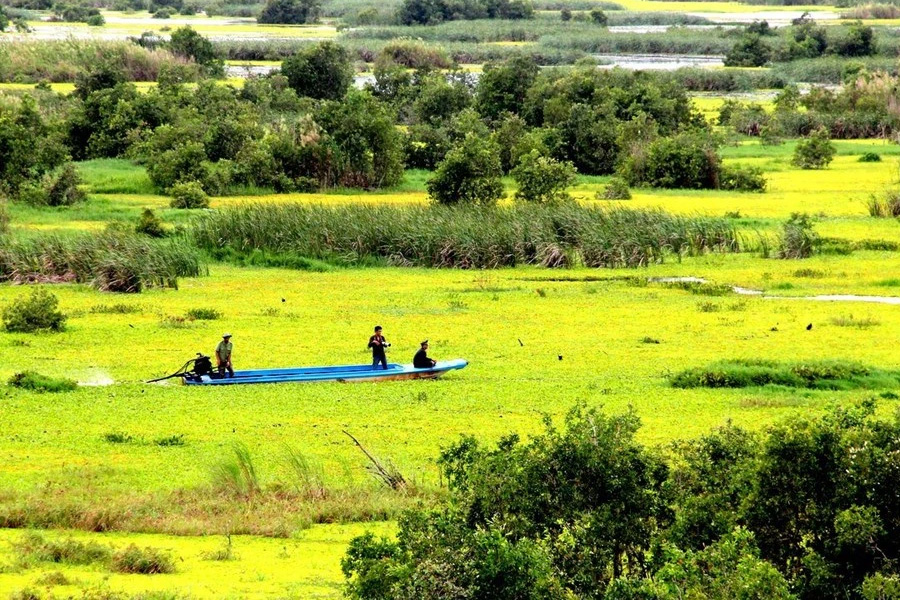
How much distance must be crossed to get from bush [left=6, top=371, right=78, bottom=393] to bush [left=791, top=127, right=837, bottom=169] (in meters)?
38.2

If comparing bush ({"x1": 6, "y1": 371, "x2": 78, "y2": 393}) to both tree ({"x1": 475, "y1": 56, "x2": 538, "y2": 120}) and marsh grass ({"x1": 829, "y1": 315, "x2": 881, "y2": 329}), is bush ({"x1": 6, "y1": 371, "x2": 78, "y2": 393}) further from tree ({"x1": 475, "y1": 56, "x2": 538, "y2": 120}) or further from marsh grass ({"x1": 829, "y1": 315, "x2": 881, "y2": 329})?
tree ({"x1": 475, "y1": 56, "x2": 538, "y2": 120})

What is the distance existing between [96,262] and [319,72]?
3578 centimetres

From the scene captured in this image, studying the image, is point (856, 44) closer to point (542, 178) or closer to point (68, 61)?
point (68, 61)

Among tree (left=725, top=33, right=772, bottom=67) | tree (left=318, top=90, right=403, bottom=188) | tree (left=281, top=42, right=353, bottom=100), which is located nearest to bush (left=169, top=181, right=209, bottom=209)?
tree (left=318, top=90, right=403, bottom=188)

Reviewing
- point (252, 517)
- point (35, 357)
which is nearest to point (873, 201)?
point (35, 357)

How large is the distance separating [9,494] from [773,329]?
16350mm

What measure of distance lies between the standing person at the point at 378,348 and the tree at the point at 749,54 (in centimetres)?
7852

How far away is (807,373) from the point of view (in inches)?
957

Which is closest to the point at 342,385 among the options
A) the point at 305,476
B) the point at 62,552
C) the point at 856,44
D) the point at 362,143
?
the point at 305,476

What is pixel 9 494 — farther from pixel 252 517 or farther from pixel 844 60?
pixel 844 60

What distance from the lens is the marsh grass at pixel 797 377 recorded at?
24.1 metres

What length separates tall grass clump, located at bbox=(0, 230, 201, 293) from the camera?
112 feet

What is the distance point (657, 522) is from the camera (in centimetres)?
1311

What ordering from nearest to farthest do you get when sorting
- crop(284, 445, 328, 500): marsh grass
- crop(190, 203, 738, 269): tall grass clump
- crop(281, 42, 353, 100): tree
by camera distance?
crop(284, 445, 328, 500): marsh grass < crop(190, 203, 738, 269): tall grass clump < crop(281, 42, 353, 100): tree
